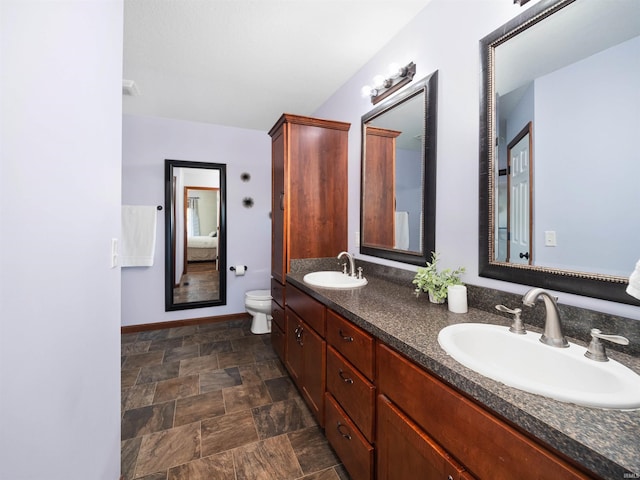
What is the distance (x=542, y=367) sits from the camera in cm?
92

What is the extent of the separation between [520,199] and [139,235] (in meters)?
3.52

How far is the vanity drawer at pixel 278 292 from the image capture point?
2.36m

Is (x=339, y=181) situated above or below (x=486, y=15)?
below

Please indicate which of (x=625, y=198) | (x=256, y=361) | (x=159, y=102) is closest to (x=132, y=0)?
(x=159, y=102)

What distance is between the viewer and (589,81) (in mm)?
965

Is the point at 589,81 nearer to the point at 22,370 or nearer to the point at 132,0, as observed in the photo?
the point at 22,370

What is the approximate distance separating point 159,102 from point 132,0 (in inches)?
55.4

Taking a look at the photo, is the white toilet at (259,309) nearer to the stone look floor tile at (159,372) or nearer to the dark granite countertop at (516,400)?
the stone look floor tile at (159,372)

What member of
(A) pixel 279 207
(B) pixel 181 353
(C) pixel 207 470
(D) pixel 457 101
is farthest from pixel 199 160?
(C) pixel 207 470

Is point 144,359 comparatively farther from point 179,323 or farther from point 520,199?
point 520,199

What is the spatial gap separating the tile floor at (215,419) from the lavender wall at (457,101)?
4.10ft

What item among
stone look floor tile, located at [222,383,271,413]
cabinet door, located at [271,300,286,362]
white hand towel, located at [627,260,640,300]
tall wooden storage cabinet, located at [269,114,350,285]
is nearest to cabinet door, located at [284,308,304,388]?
cabinet door, located at [271,300,286,362]

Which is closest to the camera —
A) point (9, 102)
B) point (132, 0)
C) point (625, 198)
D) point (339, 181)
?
point (9, 102)

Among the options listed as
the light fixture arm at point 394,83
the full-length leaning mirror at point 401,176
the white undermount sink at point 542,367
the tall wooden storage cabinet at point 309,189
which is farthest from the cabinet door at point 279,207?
the white undermount sink at point 542,367
